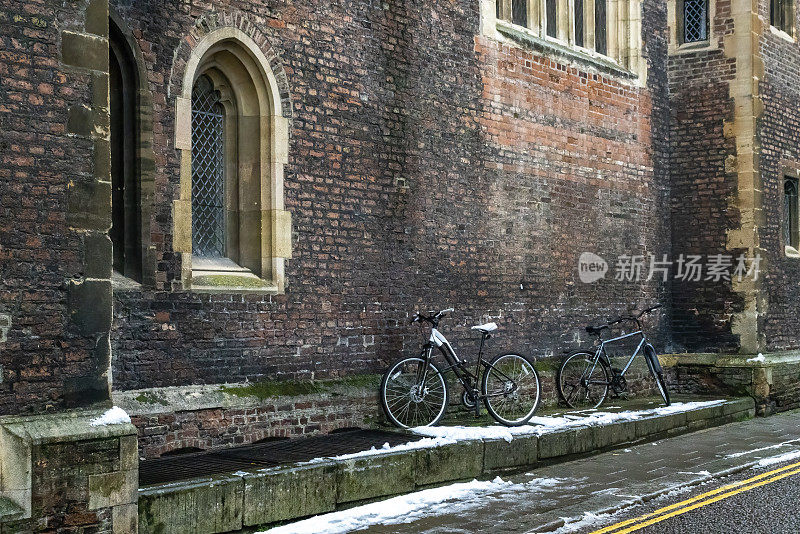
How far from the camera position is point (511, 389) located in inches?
435

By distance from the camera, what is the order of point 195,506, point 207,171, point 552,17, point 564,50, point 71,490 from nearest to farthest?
1. point 71,490
2. point 195,506
3. point 207,171
4. point 564,50
5. point 552,17

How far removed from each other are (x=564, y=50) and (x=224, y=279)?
6.59 metres

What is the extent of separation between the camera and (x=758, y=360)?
590 inches

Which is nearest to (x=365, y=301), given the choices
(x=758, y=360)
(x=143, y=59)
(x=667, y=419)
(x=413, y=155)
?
(x=413, y=155)

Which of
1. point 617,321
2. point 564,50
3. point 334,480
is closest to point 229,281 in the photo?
point 334,480

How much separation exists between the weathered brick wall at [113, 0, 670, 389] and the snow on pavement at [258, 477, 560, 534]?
6.16 feet

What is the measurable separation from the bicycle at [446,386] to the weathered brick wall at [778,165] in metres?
6.11

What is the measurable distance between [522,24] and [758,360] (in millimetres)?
6217

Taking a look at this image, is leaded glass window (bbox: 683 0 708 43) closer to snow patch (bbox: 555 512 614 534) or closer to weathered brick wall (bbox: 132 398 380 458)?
weathered brick wall (bbox: 132 398 380 458)

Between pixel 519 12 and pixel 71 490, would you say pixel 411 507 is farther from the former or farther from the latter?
pixel 519 12

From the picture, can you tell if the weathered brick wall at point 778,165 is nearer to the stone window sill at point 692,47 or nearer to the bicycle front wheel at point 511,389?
the stone window sill at point 692,47

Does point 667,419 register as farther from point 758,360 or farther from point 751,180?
point 751,180

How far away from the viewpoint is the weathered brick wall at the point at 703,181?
1545 centimetres

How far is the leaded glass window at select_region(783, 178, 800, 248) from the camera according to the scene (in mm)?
16859
